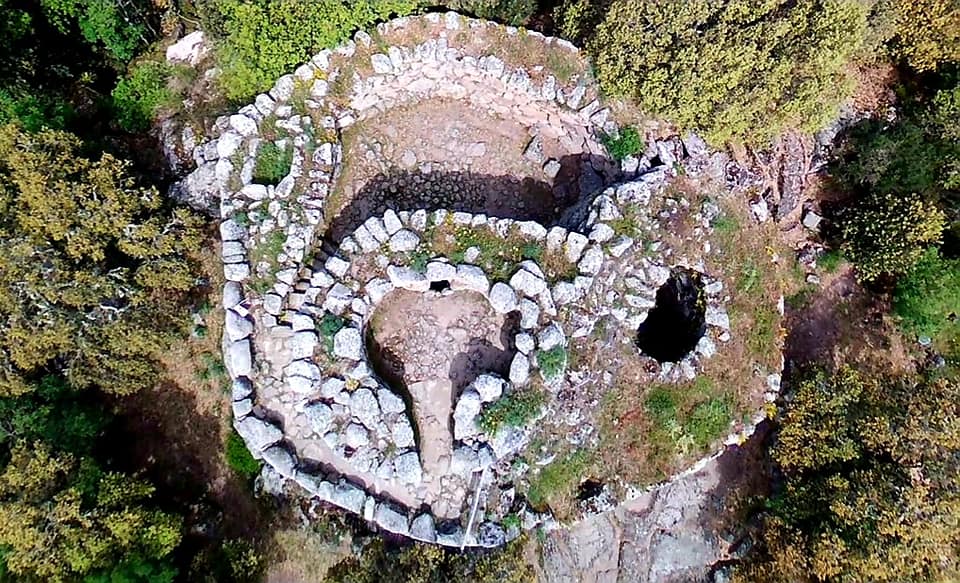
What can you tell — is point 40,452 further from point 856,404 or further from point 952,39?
point 952,39

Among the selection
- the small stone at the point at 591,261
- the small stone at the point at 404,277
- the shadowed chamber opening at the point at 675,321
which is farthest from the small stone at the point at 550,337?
the small stone at the point at 404,277

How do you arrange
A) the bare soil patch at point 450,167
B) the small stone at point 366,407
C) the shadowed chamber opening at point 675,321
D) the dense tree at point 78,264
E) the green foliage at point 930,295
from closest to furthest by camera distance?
the dense tree at point 78,264, the small stone at point 366,407, the green foliage at point 930,295, the shadowed chamber opening at point 675,321, the bare soil patch at point 450,167

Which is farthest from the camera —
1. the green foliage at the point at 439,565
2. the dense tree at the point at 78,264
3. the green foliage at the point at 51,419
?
the green foliage at the point at 51,419

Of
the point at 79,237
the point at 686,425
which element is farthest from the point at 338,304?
the point at 686,425

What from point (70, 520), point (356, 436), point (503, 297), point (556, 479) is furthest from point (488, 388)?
point (70, 520)

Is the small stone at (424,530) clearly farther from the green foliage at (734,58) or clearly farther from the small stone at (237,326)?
the green foliage at (734,58)

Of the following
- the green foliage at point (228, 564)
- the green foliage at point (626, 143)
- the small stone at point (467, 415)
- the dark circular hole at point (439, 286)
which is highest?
the green foliage at point (626, 143)
